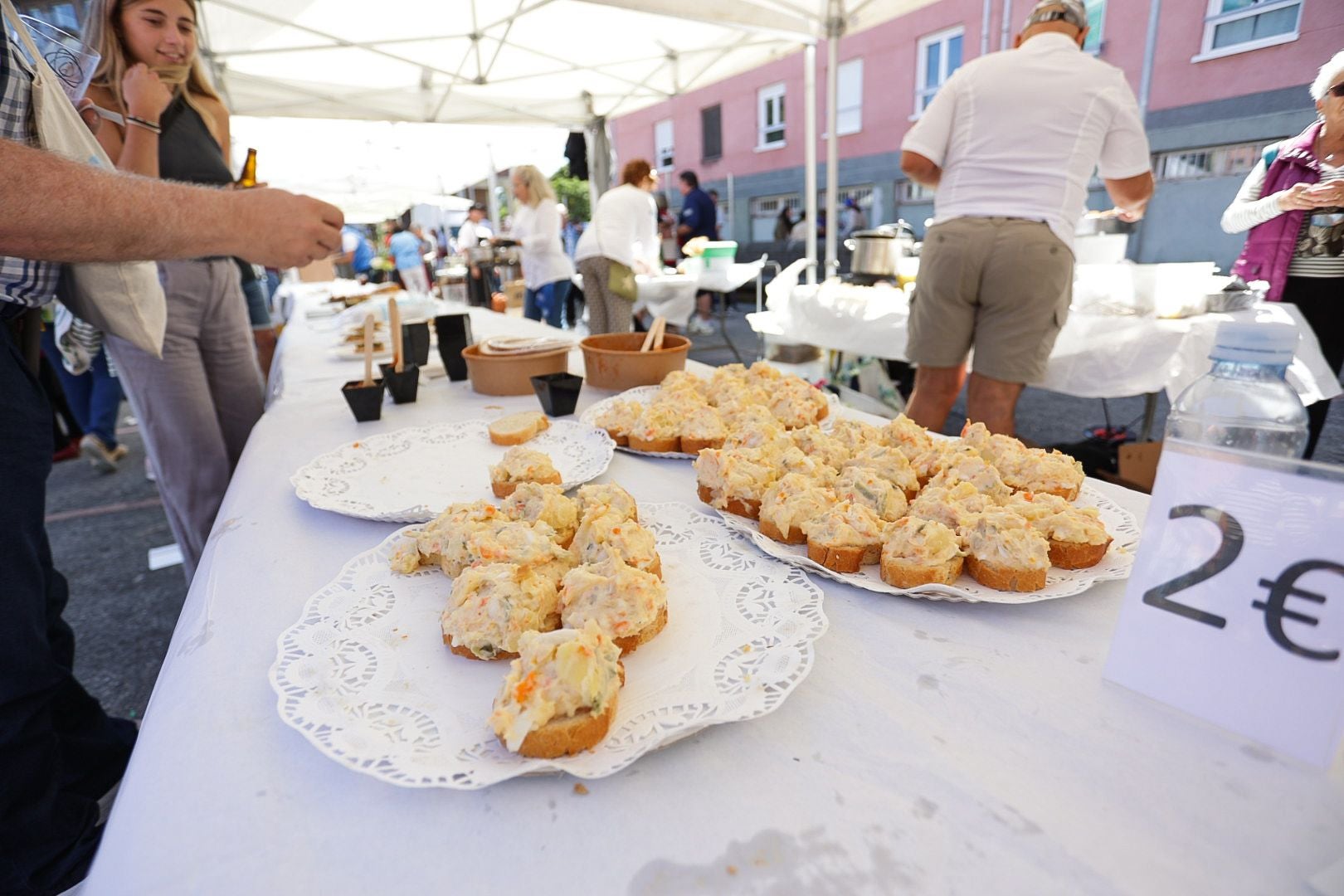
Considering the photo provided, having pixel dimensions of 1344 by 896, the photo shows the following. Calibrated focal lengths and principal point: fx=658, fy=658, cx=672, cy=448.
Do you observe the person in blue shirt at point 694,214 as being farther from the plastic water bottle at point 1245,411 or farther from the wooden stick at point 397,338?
the plastic water bottle at point 1245,411

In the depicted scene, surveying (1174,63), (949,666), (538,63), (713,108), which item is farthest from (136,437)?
(713,108)

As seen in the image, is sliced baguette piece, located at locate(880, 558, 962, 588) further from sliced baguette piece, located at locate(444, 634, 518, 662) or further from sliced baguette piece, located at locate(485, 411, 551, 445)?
sliced baguette piece, located at locate(485, 411, 551, 445)

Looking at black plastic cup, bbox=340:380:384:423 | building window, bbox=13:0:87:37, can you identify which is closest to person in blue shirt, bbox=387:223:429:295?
building window, bbox=13:0:87:37

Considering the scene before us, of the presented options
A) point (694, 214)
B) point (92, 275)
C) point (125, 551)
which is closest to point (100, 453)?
point (125, 551)

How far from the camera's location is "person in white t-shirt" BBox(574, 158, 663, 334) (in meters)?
5.78

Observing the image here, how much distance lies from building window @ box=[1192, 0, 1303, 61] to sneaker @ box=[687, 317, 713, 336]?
5.97 meters

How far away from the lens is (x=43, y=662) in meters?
1.09

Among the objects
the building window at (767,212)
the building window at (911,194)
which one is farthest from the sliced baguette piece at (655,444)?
the building window at (767,212)

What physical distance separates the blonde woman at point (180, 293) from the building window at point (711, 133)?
17.6 metres

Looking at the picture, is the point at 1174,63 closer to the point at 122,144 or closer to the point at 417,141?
the point at 122,144

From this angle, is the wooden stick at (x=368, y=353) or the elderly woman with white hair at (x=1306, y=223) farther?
the elderly woman with white hair at (x=1306, y=223)

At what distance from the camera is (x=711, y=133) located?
1850 centimetres

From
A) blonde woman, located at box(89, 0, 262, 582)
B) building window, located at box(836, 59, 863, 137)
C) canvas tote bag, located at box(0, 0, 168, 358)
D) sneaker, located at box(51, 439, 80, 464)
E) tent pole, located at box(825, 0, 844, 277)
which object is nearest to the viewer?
canvas tote bag, located at box(0, 0, 168, 358)

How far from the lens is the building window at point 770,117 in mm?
16562
